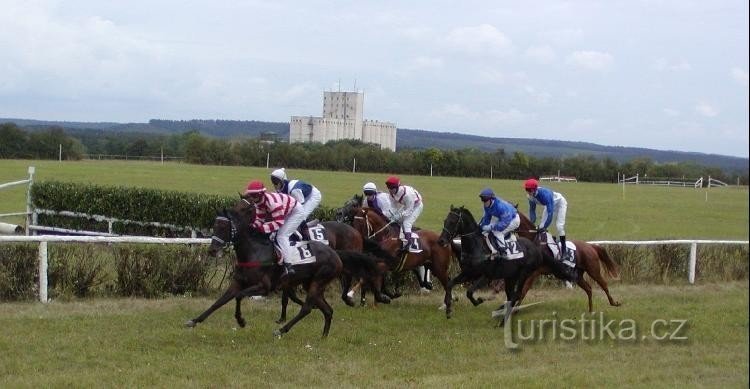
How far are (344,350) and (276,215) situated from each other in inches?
55.5

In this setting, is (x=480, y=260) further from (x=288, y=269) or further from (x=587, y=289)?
(x=288, y=269)

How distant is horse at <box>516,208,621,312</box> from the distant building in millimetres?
89408

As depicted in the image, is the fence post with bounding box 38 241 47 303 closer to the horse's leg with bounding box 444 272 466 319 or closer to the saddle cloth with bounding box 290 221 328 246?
the saddle cloth with bounding box 290 221 328 246

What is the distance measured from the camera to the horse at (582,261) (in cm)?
974

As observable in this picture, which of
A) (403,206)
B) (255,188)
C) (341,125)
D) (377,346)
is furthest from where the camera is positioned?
(341,125)

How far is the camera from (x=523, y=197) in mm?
35531

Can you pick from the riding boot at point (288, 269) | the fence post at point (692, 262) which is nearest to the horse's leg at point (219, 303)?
the riding boot at point (288, 269)

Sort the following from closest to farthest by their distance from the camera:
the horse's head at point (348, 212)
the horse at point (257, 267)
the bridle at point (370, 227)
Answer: the horse at point (257, 267), the bridle at point (370, 227), the horse's head at point (348, 212)

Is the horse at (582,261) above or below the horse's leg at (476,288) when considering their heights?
above

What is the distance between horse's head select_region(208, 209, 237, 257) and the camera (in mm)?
7312

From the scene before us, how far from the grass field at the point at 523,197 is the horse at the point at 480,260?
12.7 meters

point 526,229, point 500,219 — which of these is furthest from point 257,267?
point 526,229

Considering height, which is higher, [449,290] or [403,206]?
[403,206]

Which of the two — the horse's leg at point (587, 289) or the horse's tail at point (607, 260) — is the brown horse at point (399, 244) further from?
the horse's tail at point (607, 260)
